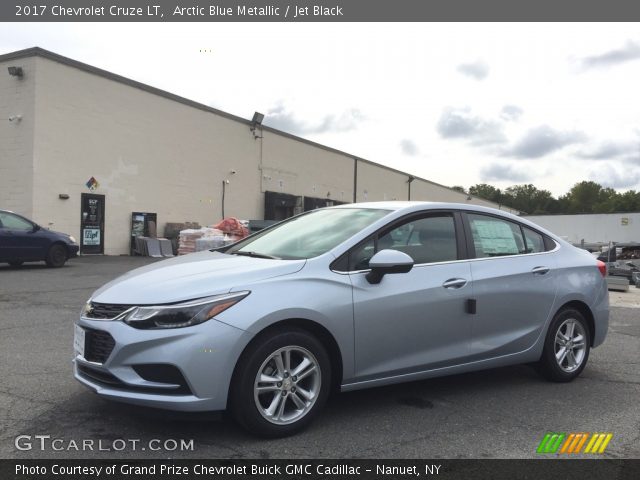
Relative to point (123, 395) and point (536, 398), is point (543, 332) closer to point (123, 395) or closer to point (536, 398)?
point (536, 398)

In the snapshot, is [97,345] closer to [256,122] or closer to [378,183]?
[256,122]

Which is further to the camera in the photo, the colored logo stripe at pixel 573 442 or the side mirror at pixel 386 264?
the side mirror at pixel 386 264

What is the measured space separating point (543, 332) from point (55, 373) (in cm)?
425

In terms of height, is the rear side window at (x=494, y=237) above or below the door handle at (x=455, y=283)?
above

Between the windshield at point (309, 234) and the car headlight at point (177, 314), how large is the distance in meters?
0.82

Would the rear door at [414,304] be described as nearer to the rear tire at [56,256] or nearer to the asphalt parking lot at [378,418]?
the asphalt parking lot at [378,418]

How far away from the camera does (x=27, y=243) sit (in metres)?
14.3

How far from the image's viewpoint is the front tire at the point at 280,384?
3400 mm

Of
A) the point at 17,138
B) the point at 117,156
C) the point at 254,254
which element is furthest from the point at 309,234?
the point at 117,156

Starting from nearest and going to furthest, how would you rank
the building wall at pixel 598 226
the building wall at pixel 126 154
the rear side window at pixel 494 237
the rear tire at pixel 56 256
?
the rear side window at pixel 494 237 < the rear tire at pixel 56 256 < the building wall at pixel 126 154 < the building wall at pixel 598 226

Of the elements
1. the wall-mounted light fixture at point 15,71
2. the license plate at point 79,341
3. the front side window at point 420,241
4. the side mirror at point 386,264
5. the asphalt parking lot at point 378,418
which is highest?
the wall-mounted light fixture at point 15,71

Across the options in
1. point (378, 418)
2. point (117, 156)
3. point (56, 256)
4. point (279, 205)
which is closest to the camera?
point (378, 418)

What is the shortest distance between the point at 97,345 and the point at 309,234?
1750 mm

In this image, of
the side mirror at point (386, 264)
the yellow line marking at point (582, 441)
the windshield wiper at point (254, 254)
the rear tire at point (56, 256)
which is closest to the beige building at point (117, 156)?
the rear tire at point (56, 256)
